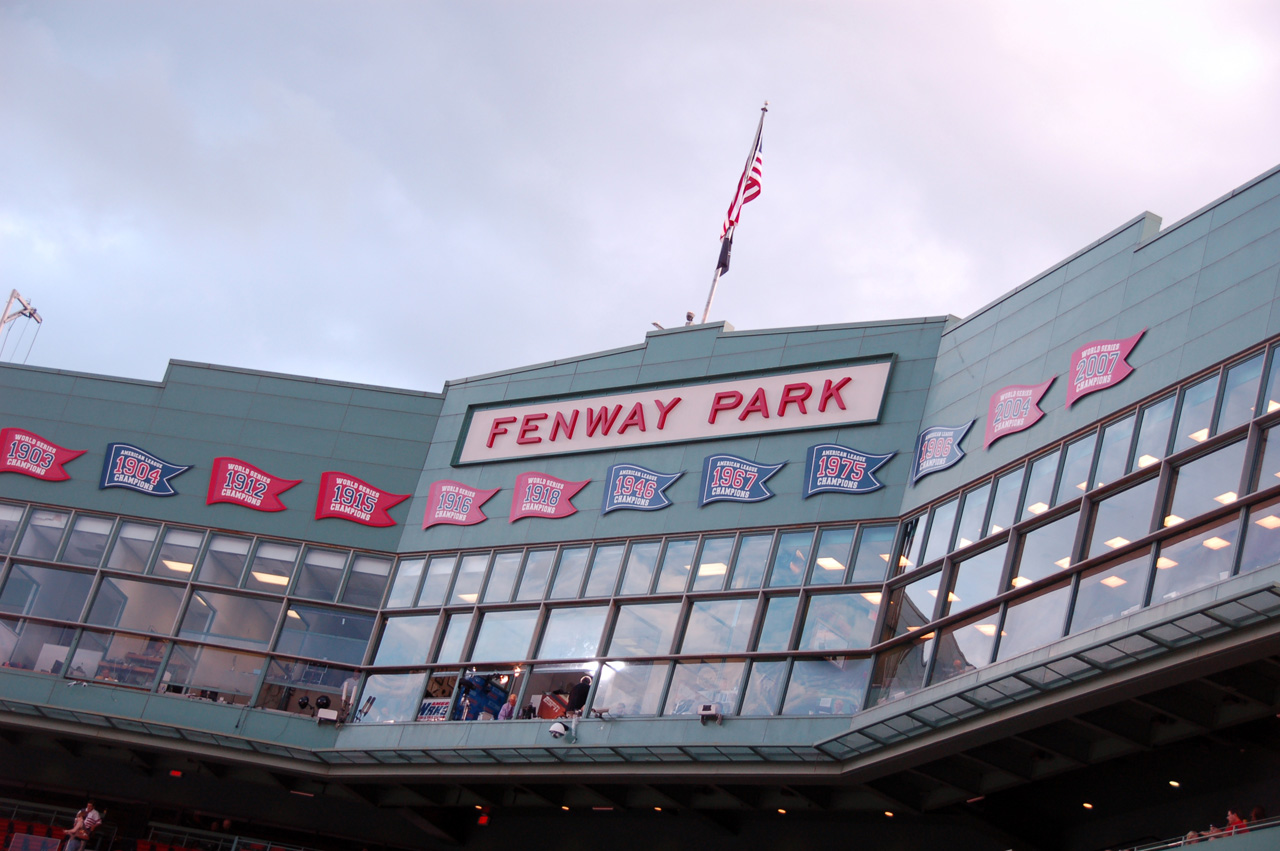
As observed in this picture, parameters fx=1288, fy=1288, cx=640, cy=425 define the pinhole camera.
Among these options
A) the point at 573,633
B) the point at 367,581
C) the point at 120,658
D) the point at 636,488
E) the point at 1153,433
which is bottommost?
the point at 120,658

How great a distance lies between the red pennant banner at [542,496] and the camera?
90.3 feet

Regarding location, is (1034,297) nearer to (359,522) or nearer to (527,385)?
(527,385)

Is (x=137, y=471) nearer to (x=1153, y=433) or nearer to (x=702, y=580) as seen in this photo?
(x=702, y=580)

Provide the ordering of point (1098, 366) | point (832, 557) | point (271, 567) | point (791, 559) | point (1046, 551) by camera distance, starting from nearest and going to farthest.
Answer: point (1046, 551), point (1098, 366), point (832, 557), point (791, 559), point (271, 567)

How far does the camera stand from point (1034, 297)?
905 inches

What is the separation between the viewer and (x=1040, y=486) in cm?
2078

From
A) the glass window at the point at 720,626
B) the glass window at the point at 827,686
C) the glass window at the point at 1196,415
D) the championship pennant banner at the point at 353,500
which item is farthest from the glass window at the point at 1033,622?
the championship pennant banner at the point at 353,500

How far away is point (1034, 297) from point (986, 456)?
3135mm

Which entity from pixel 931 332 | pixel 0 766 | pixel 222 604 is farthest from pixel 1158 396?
pixel 0 766

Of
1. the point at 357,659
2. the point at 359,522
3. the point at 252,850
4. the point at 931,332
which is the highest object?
the point at 931,332

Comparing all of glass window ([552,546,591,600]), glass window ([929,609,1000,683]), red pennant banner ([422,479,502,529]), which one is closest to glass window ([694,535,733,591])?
glass window ([552,546,591,600])

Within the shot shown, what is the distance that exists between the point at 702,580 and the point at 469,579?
5692 mm

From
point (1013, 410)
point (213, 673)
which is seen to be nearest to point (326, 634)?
point (213, 673)

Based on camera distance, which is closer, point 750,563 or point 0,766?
point 750,563
